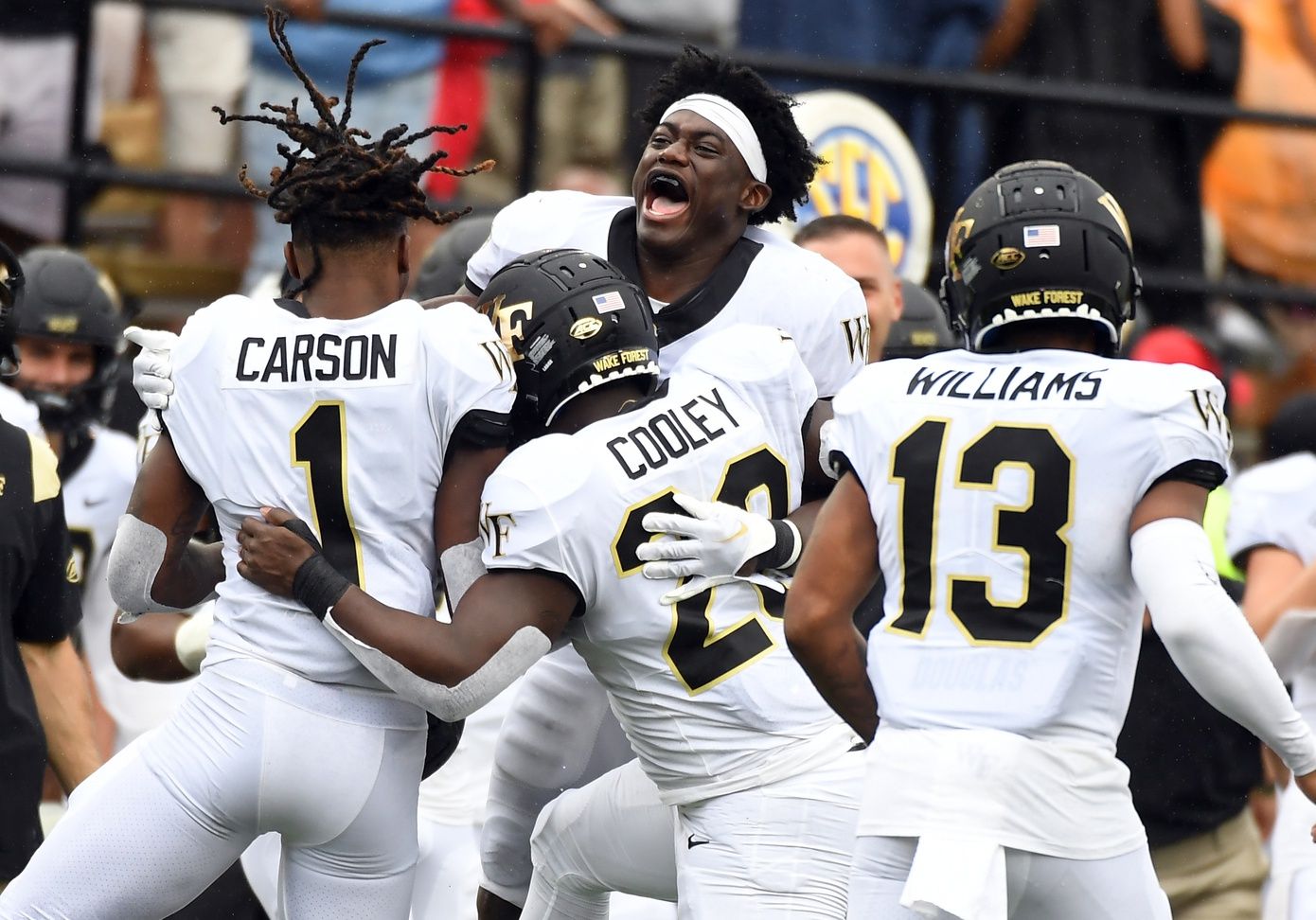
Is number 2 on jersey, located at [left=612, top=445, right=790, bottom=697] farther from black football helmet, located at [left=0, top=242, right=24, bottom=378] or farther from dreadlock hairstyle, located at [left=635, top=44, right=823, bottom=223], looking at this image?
black football helmet, located at [left=0, top=242, right=24, bottom=378]

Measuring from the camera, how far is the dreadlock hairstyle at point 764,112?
523cm

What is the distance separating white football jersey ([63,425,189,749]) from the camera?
6566 mm

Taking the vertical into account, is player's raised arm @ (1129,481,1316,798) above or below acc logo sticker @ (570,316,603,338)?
below

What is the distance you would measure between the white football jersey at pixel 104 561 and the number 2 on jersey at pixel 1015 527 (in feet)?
11.5

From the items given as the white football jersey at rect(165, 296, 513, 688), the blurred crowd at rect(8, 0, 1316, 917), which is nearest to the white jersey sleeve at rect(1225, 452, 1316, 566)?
the blurred crowd at rect(8, 0, 1316, 917)

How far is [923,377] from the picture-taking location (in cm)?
368

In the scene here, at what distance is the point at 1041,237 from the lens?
371 centimetres

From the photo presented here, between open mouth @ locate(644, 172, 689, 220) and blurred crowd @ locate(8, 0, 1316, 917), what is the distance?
1808 mm

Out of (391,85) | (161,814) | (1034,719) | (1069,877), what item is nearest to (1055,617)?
(1034,719)

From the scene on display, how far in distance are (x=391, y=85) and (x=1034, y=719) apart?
17.9 feet

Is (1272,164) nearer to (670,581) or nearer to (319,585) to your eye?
(670,581)

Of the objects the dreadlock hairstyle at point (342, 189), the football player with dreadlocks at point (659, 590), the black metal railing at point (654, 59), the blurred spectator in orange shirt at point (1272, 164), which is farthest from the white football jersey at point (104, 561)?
the blurred spectator in orange shirt at point (1272, 164)

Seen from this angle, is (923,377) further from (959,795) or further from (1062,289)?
(959,795)

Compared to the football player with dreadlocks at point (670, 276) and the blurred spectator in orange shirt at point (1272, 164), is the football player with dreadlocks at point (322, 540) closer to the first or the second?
the football player with dreadlocks at point (670, 276)
